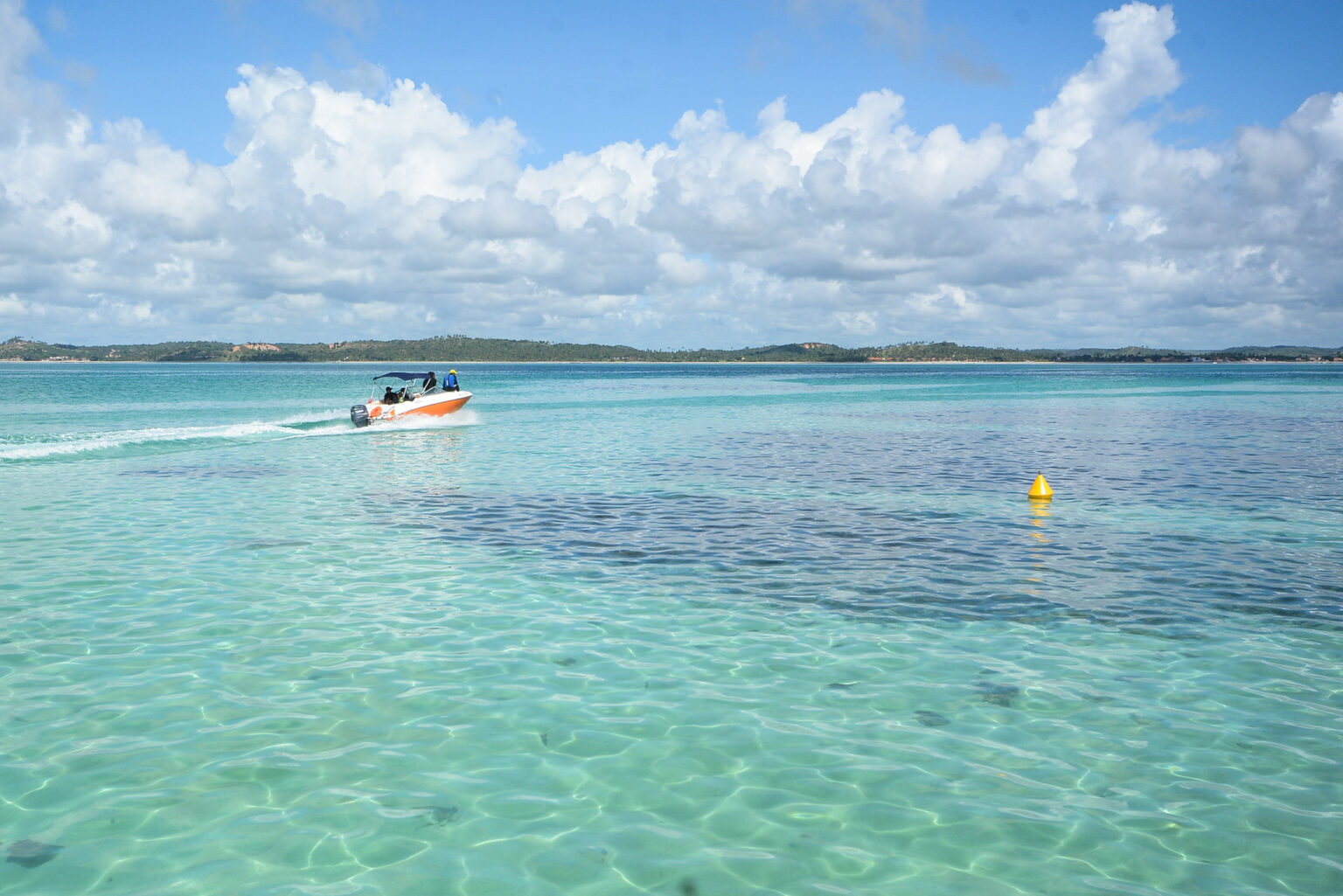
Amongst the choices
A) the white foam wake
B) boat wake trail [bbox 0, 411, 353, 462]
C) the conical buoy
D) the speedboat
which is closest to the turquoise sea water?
the conical buoy

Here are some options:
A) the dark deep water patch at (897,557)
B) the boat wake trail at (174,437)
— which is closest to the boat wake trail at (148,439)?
Result: the boat wake trail at (174,437)

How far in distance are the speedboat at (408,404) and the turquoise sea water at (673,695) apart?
60.6 ft

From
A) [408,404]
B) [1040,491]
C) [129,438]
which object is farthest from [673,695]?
[408,404]

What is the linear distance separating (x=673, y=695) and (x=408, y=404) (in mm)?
32816

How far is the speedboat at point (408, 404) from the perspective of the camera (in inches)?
1458

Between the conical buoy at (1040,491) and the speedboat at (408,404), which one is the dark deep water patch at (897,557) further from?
the speedboat at (408,404)

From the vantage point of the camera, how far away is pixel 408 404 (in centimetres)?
3862

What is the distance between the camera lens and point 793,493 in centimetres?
1939

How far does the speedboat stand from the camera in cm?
3703

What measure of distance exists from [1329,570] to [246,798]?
13.3 metres

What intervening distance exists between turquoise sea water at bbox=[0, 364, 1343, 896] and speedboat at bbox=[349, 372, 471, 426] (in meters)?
18.5

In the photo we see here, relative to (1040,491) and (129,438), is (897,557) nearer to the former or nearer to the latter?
(1040,491)

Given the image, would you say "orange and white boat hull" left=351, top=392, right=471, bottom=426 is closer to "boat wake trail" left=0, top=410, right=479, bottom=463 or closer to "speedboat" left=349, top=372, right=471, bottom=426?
"speedboat" left=349, top=372, right=471, bottom=426

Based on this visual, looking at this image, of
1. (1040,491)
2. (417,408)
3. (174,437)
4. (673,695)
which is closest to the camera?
(673,695)
